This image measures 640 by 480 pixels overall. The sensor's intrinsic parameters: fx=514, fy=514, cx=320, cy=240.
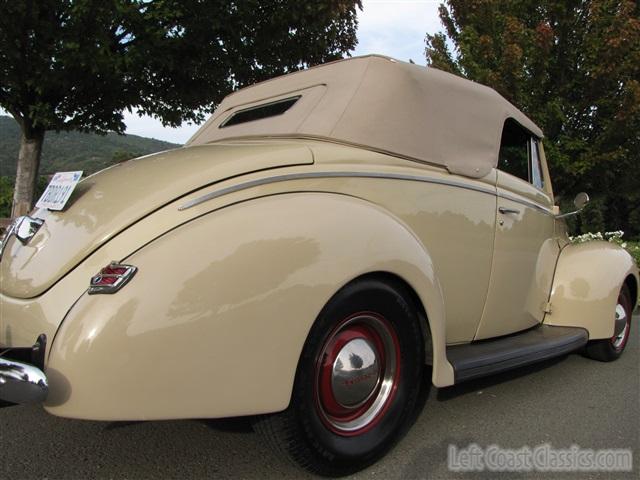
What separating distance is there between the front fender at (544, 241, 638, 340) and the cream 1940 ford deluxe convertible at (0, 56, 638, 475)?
0.29m

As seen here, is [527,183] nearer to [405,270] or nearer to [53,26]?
[405,270]

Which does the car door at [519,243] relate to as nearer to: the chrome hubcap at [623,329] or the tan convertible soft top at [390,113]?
the tan convertible soft top at [390,113]

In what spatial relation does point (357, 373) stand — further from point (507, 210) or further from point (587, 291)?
point (587, 291)

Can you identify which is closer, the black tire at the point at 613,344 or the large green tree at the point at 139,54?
the black tire at the point at 613,344

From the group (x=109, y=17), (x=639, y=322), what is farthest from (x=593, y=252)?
(x=109, y=17)

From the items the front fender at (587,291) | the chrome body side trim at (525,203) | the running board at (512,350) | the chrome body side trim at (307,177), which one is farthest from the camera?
the front fender at (587,291)

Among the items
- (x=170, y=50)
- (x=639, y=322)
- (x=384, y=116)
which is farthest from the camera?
(x=170, y=50)

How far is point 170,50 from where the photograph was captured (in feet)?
23.9

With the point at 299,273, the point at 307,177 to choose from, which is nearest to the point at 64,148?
the point at 307,177

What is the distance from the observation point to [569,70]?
29.2ft

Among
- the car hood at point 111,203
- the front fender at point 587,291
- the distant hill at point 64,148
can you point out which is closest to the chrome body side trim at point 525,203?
the front fender at point 587,291

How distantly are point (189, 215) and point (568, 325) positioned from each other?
2.75 meters

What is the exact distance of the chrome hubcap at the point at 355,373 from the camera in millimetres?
2014

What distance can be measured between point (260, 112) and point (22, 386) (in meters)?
2.06
